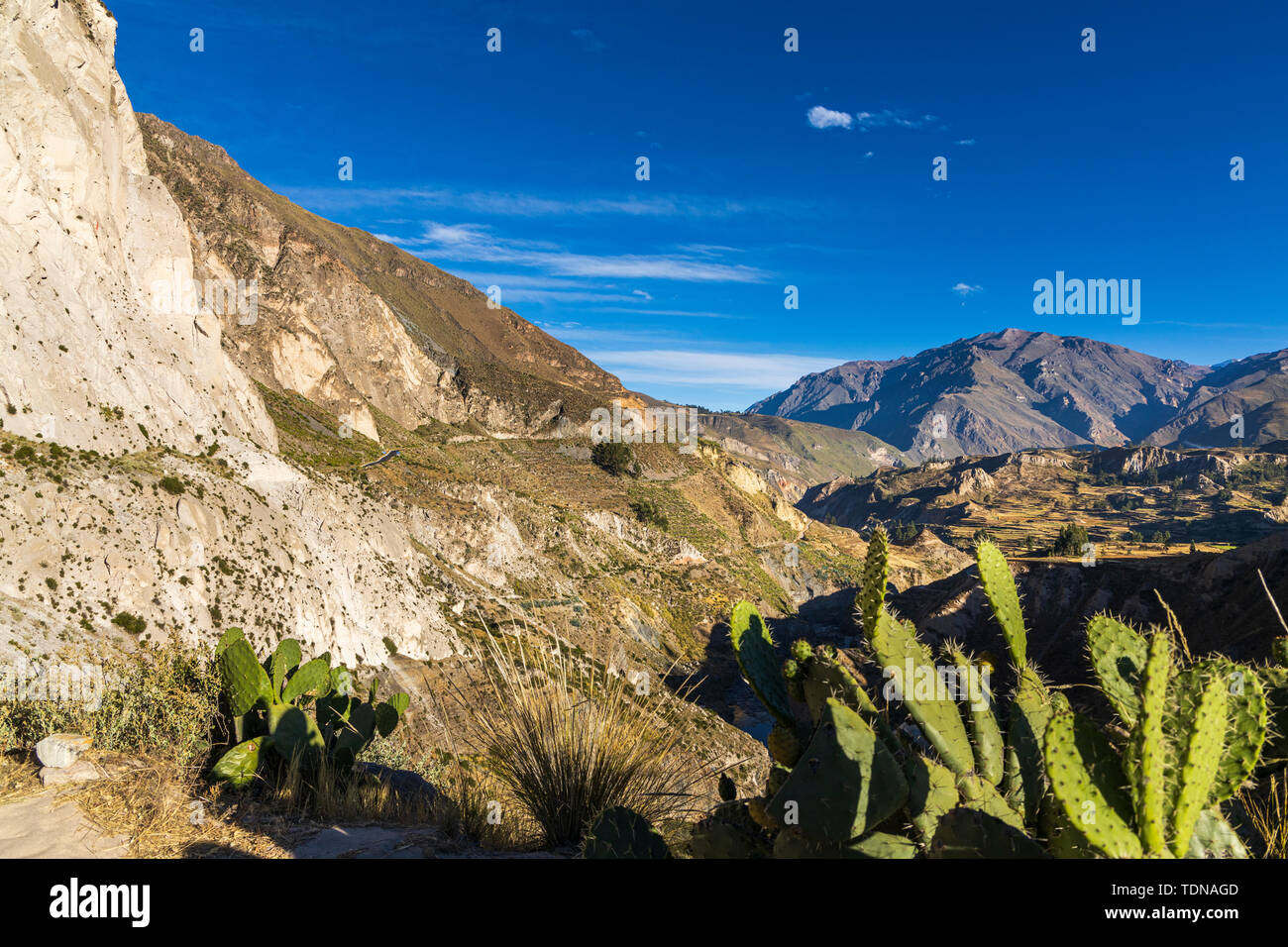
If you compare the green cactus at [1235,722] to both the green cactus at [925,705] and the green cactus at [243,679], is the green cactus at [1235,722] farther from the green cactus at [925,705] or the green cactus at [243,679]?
the green cactus at [243,679]

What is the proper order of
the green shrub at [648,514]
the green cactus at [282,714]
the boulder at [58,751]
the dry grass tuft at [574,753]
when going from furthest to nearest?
1. the green shrub at [648,514]
2. the green cactus at [282,714]
3. the boulder at [58,751]
4. the dry grass tuft at [574,753]

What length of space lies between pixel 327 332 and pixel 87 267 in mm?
68895

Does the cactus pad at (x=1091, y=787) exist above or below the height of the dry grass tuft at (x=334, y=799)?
above

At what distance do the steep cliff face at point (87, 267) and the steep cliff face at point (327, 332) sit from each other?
3054 cm

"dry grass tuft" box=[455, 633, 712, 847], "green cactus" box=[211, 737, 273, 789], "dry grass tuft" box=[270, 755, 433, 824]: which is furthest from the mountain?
"green cactus" box=[211, 737, 273, 789]

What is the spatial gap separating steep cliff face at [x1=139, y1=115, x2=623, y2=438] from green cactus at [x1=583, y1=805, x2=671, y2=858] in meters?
78.0

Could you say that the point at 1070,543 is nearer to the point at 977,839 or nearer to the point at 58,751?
the point at 977,839

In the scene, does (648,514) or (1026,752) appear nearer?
(1026,752)

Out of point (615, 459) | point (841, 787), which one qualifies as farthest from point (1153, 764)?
point (615, 459)

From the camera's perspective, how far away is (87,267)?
31.3 metres

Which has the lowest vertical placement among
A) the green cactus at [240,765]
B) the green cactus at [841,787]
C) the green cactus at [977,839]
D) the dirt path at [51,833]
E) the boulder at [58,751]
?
the green cactus at [240,765]

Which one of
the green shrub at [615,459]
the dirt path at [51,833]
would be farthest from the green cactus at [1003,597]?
the green shrub at [615,459]

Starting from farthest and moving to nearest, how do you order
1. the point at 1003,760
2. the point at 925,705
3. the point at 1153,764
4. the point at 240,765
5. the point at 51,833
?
1. the point at 240,765
2. the point at 51,833
3. the point at 1003,760
4. the point at 925,705
5. the point at 1153,764

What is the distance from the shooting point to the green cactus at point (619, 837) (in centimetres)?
319
